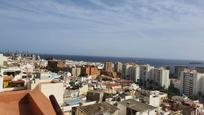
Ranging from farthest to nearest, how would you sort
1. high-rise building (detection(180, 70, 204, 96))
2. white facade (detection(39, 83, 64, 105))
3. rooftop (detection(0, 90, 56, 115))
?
high-rise building (detection(180, 70, 204, 96)) → white facade (detection(39, 83, 64, 105)) → rooftop (detection(0, 90, 56, 115))

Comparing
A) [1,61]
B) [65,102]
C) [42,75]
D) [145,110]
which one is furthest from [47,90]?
[1,61]

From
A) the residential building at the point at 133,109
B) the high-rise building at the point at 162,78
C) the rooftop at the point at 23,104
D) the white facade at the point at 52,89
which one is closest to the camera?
the rooftop at the point at 23,104

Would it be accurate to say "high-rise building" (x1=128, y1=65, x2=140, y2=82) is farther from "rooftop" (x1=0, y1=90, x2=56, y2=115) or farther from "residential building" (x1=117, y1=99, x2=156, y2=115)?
"rooftop" (x1=0, y1=90, x2=56, y2=115)

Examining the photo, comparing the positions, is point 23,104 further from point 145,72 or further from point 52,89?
point 145,72

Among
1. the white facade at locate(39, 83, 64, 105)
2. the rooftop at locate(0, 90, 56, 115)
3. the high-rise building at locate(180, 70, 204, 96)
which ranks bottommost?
the high-rise building at locate(180, 70, 204, 96)

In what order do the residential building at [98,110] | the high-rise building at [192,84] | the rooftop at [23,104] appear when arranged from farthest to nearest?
the high-rise building at [192,84]
the residential building at [98,110]
the rooftop at [23,104]

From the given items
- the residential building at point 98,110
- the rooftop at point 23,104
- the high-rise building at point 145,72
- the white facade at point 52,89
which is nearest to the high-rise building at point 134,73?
the high-rise building at point 145,72

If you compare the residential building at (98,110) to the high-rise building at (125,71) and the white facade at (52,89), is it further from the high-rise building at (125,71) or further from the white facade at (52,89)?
the high-rise building at (125,71)

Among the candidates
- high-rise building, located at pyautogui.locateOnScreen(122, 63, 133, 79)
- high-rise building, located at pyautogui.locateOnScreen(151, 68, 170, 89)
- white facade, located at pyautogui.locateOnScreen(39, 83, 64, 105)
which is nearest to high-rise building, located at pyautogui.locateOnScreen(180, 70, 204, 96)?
high-rise building, located at pyautogui.locateOnScreen(151, 68, 170, 89)

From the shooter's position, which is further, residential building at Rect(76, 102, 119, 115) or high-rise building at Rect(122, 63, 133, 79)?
high-rise building at Rect(122, 63, 133, 79)

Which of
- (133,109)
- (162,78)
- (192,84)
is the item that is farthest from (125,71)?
(133,109)

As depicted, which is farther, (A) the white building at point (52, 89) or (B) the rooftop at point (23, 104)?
(A) the white building at point (52, 89)
